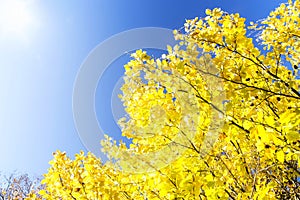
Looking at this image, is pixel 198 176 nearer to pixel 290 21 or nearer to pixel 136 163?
pixel 136 163

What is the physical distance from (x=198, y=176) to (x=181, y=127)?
1.23ft

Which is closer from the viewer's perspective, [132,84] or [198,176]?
[198,176]

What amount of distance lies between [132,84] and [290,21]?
2.02 m

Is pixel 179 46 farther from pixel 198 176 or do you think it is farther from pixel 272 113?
pixel 198 176

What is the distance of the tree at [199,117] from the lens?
1819 millimetres

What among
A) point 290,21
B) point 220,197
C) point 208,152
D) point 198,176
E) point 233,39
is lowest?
point 220,197

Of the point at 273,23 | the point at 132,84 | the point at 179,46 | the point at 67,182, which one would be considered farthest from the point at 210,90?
the point at 67,182

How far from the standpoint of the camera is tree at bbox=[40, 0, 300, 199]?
182 centimetres

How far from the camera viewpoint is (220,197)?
1.80 metres

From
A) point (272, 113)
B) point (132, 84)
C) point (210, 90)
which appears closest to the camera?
point (210, 90)

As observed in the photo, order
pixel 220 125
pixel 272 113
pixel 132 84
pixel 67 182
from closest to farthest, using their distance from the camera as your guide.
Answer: pixel 220 125
pixel 272 113
pixel 132 84
pixel 67 182

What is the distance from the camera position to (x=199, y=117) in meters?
1.95

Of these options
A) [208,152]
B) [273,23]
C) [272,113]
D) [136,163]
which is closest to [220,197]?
[208,152]

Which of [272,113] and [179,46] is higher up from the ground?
[179,46]
